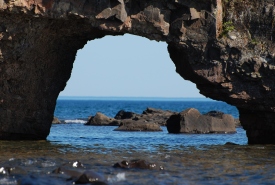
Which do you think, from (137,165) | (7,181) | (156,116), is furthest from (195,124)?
(7,181)

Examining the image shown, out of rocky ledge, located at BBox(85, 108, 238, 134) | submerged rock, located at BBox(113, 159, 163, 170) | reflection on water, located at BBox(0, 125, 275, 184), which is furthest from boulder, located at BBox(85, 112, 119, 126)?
submerged rock, located at BBox(113, 159, 163, 170)

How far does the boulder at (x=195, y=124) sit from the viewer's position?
40.3 metres

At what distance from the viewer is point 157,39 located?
1014 inches

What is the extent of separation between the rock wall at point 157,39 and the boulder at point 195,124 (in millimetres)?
→ 11983

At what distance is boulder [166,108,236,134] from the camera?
1588 inches

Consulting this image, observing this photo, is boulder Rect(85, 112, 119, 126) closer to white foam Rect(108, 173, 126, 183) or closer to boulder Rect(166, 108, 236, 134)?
boulder Rect(166, 108, 236, 134)

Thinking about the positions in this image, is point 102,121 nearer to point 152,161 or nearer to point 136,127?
point 136,127

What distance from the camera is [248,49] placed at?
26109 millimetres

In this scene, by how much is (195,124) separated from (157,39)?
15.8m

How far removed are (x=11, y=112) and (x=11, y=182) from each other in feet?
Result: 41.4

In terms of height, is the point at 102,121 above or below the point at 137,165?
below

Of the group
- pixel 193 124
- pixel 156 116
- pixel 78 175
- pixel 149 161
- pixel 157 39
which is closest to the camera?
pixel 78 175

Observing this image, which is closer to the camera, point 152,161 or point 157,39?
point 152,161

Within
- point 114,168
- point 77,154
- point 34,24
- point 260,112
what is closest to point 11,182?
point 114,168
